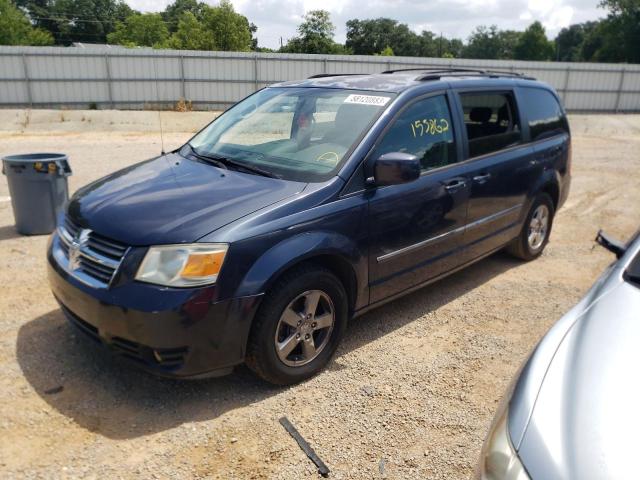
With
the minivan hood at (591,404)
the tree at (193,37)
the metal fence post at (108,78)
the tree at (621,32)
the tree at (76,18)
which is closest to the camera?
the minivan hood at (591,404)

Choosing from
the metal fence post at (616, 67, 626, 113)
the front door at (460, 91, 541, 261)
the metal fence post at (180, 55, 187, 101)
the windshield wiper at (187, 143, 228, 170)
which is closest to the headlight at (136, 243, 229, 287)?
the windshield wiper at (187, 143, 228, 170)

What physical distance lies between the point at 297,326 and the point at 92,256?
123 cm

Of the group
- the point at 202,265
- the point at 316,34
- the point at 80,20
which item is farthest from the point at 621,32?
the point at 80,20

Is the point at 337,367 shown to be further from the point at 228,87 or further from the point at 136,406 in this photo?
the point at 228,87

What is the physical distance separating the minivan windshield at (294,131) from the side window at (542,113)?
2.15m

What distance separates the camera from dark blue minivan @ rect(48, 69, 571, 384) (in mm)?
2826

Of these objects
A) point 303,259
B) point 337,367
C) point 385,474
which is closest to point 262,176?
point 303,259

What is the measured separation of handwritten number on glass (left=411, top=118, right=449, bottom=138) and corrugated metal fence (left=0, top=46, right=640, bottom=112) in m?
18.9

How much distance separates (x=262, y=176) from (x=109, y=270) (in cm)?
112

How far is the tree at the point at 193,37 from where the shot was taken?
128 ft

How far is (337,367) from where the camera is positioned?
355 cm

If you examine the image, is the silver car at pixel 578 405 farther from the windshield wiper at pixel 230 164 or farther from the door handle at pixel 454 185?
the windshield wiper at pixel 230 164

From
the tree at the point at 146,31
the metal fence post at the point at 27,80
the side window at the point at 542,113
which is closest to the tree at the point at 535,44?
the tree at the point at 146,31

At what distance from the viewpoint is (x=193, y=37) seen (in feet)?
137
